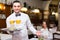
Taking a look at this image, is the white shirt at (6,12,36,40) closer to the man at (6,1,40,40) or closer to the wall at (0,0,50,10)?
the man at (6,1,40,40)

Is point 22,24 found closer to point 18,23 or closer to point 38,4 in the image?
point 18,23

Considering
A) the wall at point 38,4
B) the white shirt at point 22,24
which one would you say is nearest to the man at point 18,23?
the white shirt at point 22,24

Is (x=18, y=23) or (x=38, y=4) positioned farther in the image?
(x=38, y=4)

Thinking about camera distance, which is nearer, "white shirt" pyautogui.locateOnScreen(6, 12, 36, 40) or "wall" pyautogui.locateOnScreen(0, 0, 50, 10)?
"white shirt" pyautogui.locateOnScreen(6, 12, 36, 40)

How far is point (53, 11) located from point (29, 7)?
8.96 ft

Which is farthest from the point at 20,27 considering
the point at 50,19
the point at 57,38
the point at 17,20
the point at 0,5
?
the point at 50,19

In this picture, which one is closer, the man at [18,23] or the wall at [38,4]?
the man at [18,23]

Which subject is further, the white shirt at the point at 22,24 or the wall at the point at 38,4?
the wall at the point at 38,4

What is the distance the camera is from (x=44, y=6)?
1442cm

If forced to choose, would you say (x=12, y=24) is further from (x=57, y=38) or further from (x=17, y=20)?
(x=57, y=38)

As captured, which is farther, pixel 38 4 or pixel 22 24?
pixel 38 4

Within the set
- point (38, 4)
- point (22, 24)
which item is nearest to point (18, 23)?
point (22, 24)

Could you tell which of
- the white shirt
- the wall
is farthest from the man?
the wall

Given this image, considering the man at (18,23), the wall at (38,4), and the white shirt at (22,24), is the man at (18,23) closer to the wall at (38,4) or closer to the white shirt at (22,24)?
the white shirt at (22,24)
